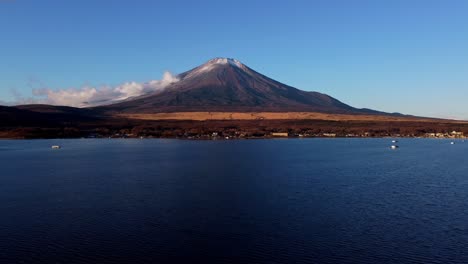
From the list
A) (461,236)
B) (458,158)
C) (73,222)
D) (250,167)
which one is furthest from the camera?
(458,158)

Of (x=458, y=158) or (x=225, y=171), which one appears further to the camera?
(x=458, y=158)

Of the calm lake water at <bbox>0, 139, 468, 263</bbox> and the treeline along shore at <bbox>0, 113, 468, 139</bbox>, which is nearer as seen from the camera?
the calm lake water at <bbox>0, 139, 468, 263</bbox>

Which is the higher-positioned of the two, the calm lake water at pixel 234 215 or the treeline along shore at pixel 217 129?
the treeline along shore at pixel 217 129

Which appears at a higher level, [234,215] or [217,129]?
[217,129]

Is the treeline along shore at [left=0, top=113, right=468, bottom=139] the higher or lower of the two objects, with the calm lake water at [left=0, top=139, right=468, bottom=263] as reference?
higher

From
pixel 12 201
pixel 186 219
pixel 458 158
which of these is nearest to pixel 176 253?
pixel 186 219

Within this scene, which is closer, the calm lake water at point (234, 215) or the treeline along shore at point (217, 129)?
the calm lake water at point (234, 215)

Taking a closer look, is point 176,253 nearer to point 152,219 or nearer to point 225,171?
point 152,219

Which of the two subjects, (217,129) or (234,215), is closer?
(234,215)
